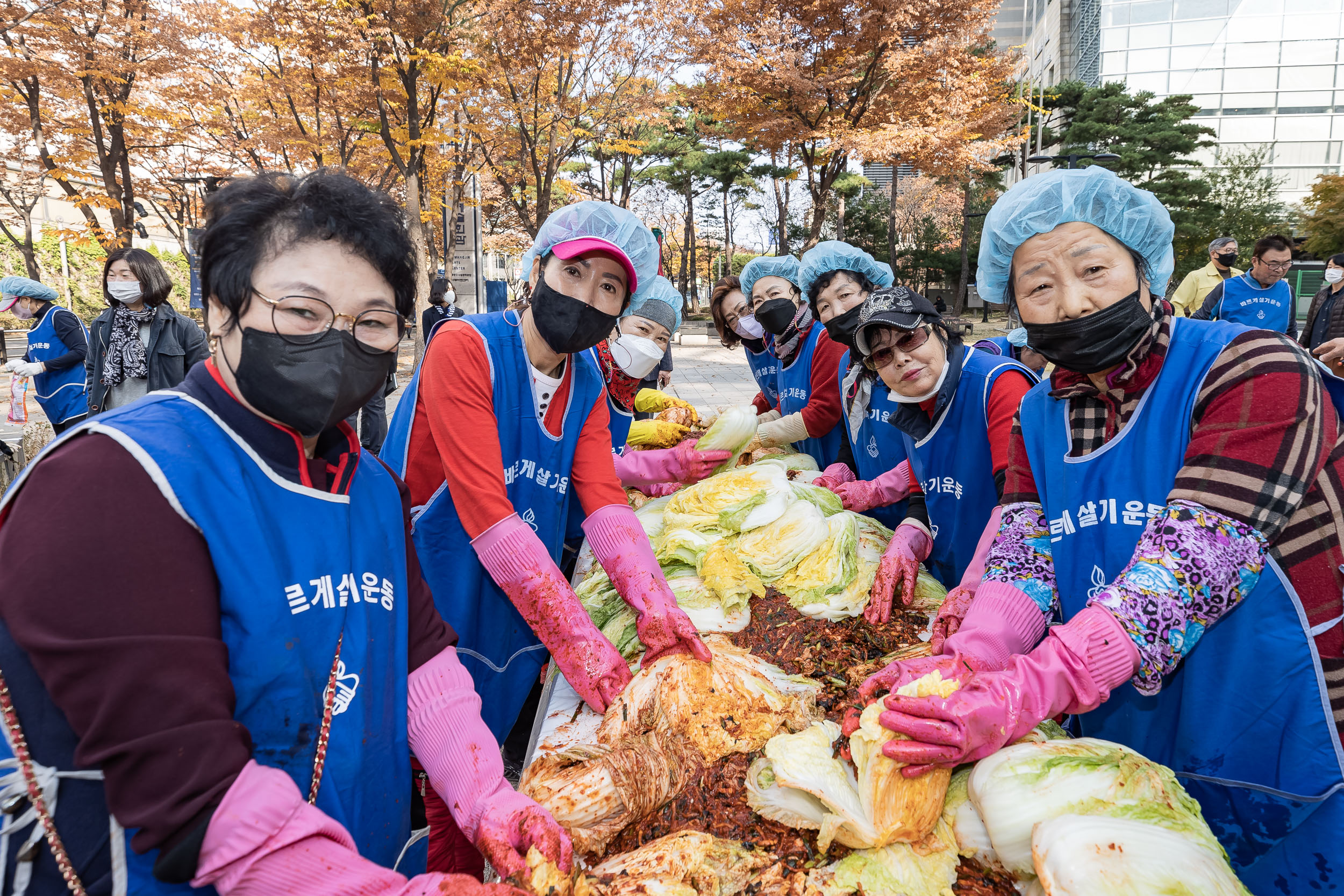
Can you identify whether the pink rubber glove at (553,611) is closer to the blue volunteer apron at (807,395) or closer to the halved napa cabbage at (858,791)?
the halved napa cabbage at (858,791)

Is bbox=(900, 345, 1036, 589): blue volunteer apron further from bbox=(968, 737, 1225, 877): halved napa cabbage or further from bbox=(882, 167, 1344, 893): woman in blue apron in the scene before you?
bbox=(968, 737, 1225, 877): halved napa cabbage

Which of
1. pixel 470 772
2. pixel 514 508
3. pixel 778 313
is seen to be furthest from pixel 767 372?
pixel 470 772

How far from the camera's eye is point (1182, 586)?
1532 mm

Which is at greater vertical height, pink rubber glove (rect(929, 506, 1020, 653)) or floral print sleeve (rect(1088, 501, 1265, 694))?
floral print sleeve (rect(1088, 501, 1265, 694))

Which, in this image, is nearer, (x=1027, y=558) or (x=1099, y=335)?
(x=1099, y=335)

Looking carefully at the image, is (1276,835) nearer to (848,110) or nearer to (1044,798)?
(1044,798)

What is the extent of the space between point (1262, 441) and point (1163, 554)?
0.32 metres

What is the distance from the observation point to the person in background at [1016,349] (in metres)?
4.31

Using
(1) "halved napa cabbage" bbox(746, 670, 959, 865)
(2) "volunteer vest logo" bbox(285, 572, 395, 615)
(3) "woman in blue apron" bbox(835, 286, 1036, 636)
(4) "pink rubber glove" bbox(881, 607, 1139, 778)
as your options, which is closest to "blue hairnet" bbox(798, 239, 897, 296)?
(3) "woman in blue apron" bbox(835, 286, 1036, 636)

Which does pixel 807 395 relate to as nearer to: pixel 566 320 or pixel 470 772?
pixel 566 320

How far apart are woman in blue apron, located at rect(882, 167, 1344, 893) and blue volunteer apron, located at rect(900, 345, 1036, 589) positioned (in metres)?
0.87

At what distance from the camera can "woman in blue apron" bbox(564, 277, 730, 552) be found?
409 centimetres

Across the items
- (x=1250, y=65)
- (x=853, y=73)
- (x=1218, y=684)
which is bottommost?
(x=1218, y=684)

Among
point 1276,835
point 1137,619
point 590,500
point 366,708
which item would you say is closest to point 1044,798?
point 1137,619
